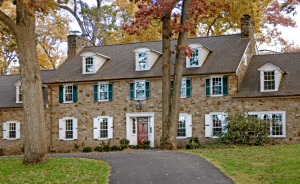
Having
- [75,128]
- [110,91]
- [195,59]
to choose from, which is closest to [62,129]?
[75,128]

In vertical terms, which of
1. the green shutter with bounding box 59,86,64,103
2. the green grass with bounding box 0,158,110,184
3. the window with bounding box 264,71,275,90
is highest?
the window with bounding box 264,71,275,90

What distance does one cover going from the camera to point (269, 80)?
21.7 m

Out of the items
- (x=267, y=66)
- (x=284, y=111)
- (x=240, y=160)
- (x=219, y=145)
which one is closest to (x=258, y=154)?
(x=240, y=160)

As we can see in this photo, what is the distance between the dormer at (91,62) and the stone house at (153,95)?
7 centimetres

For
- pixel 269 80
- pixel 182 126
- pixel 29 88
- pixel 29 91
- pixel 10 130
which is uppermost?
pixel 269 80

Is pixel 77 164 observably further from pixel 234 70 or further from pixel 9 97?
pixel 9 97

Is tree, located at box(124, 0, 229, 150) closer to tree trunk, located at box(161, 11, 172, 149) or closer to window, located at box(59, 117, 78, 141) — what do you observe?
tree trunk, located at box(161, 11, 172, 149)

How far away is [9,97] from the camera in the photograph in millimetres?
27734

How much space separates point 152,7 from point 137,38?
1518cm

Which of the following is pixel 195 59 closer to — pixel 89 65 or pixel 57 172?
pixel 89 65

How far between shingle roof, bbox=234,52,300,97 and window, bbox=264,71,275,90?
42cm

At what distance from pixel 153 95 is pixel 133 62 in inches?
124

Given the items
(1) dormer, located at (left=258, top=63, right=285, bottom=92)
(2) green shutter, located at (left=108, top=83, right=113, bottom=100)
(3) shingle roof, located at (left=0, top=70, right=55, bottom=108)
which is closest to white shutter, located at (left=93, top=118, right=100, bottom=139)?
(2) green shutter, located at (left=108, top=83, right=113, bottom=100)

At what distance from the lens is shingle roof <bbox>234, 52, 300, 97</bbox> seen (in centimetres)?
2111
